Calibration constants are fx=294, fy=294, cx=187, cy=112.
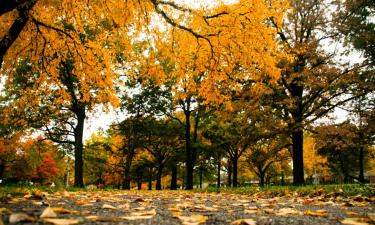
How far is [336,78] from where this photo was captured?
12.5 m

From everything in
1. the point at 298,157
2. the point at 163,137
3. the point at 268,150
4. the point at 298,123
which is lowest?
the point at 298,157

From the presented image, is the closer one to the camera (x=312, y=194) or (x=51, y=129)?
(x=312, y=194)

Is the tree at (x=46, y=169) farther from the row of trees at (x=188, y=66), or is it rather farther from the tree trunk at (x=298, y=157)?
the tree trunk at (x=298, y=157)

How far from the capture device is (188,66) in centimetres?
715

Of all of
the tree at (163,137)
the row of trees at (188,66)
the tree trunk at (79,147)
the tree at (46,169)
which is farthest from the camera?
the tree at (46,169)

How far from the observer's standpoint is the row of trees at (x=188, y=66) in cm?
610

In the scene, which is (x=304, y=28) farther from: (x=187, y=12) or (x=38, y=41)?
(x=38, y=41)

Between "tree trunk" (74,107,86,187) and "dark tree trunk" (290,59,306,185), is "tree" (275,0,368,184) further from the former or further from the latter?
"tree trunk" (74,107,86,187)

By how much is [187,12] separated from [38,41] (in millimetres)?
3724

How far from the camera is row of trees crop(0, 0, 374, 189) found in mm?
6098

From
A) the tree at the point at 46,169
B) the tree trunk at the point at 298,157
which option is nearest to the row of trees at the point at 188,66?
the tree trunk at the point at 298,157

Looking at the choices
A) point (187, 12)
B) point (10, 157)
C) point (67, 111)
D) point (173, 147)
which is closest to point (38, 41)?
point (187, 12)

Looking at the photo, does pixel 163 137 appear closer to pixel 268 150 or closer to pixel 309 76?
pixel 268 150

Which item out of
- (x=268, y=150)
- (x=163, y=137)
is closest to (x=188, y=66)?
(x=268, y=150)
